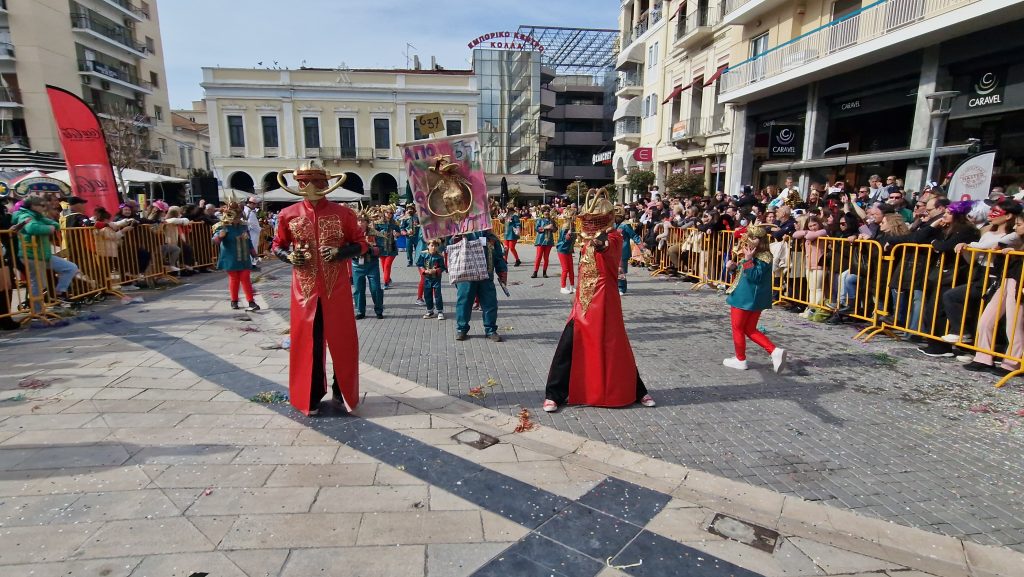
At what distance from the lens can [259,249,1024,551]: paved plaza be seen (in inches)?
130

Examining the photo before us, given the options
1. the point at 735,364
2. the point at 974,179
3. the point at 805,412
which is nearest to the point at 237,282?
the point at 735,364

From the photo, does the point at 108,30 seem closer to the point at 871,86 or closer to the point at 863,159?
the point at 871,86

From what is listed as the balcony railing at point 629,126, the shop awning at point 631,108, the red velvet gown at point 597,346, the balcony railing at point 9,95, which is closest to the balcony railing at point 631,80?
the shop awning at point 631,108

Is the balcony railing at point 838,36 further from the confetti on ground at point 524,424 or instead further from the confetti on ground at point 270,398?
the confetti on ground at point 270,398

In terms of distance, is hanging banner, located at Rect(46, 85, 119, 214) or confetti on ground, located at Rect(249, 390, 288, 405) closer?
confetti on ground, located at Rect(249, 390, 288, 405)

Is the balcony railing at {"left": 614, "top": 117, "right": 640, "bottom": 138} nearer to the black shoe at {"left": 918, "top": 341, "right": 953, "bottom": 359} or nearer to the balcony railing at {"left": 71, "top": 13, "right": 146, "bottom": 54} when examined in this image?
the black shoe at {"left": 918, "top": 341, "right": 953, "bottom": 359}

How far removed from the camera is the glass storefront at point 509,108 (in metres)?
42.9

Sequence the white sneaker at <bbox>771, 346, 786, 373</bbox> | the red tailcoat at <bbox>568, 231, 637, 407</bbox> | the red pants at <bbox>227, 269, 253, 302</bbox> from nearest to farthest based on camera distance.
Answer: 1. the red tailcoat at <bbox>568, 231, 637, 407</bbox>
2. the white sneaker at <bbox>771, 346, 786, 373</bbox>
3. the red pants at <bbox>227, 269, 253, 302</bbox>

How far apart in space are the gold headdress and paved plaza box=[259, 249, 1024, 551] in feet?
5.06

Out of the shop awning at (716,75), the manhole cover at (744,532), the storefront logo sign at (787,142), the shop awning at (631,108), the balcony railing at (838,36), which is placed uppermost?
the shop awning at (631,108)

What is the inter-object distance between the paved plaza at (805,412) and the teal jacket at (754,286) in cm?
75

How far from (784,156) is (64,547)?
2027cm

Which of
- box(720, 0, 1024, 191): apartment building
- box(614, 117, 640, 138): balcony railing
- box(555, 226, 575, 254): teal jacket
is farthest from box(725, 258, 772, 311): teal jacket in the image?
box(614, 117, 640, 138): balcony railing

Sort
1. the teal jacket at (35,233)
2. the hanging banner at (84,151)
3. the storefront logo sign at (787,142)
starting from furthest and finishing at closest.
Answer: the storefront logo sign at (787,142)
the hanging banner at (84,151)
the teal jacket at (35,233)
